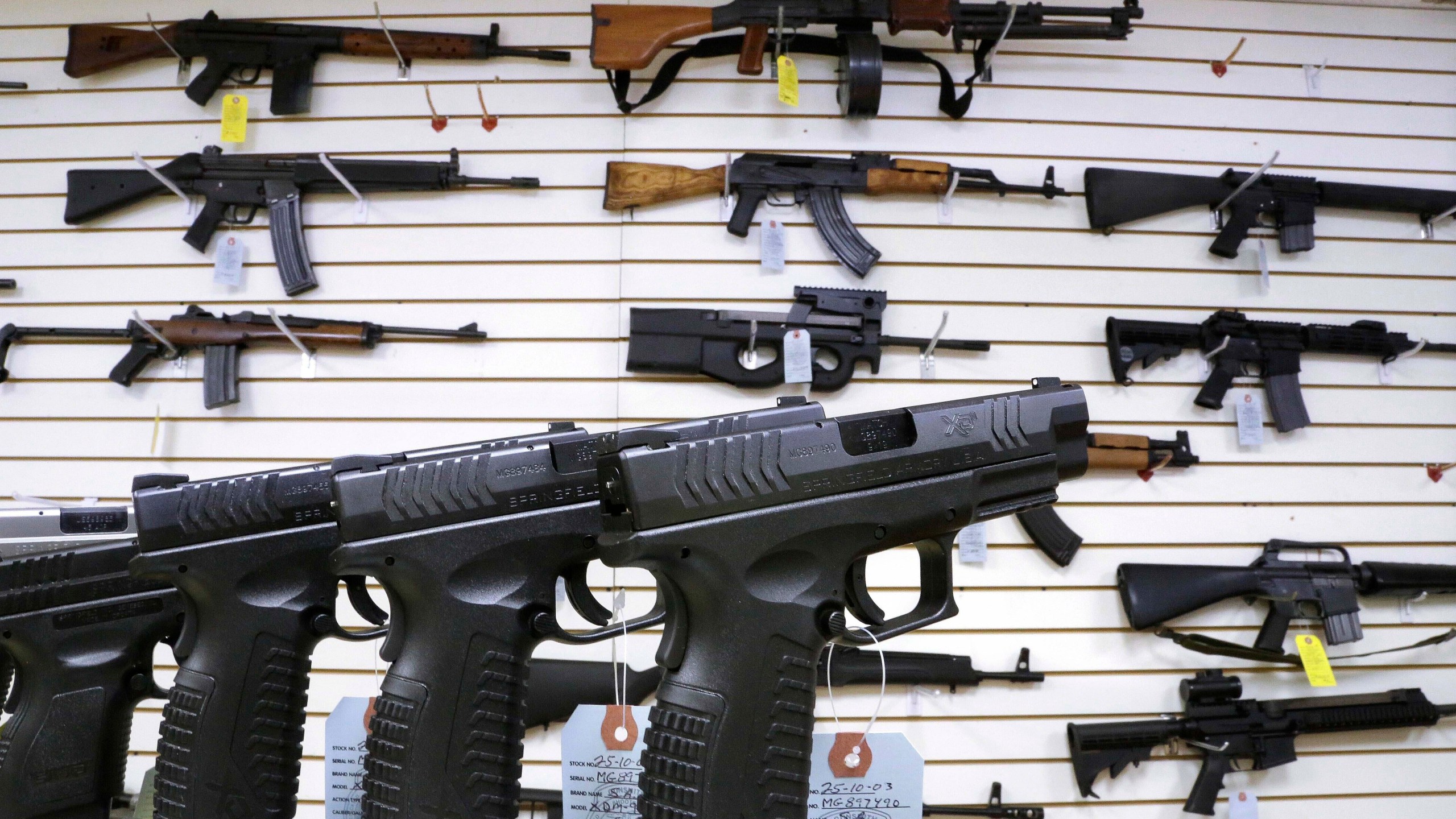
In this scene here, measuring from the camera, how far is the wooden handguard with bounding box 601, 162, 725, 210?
3396mm

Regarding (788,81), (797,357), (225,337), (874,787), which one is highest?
(788,81)

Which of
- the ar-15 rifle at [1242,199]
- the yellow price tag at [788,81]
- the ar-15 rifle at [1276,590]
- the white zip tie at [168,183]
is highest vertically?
the yellow price tag at [788,81]

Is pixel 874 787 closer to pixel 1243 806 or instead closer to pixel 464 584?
pixel 464 584

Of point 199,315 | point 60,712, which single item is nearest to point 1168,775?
point 60,712

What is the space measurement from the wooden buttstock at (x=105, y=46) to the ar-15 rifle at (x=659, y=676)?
2940 millimetres

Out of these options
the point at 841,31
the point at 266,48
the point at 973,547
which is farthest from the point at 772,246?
the point at 266,48

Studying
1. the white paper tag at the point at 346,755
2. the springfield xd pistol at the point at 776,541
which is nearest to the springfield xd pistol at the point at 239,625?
the white paper tag at the point at 346,755

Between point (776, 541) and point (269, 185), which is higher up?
point (269, 185)

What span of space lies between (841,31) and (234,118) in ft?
7.85

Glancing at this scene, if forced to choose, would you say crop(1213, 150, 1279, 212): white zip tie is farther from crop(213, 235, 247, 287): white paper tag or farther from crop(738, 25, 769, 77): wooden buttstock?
crop(213, 235, 247, 287): white paper tag

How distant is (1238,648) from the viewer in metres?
3.21

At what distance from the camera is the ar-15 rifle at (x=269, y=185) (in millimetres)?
3477

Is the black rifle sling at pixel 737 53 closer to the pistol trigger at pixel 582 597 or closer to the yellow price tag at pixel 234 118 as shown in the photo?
Result: the yellow price tag at pixel 234 118

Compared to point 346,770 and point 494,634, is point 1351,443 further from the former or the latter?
point 346,770
